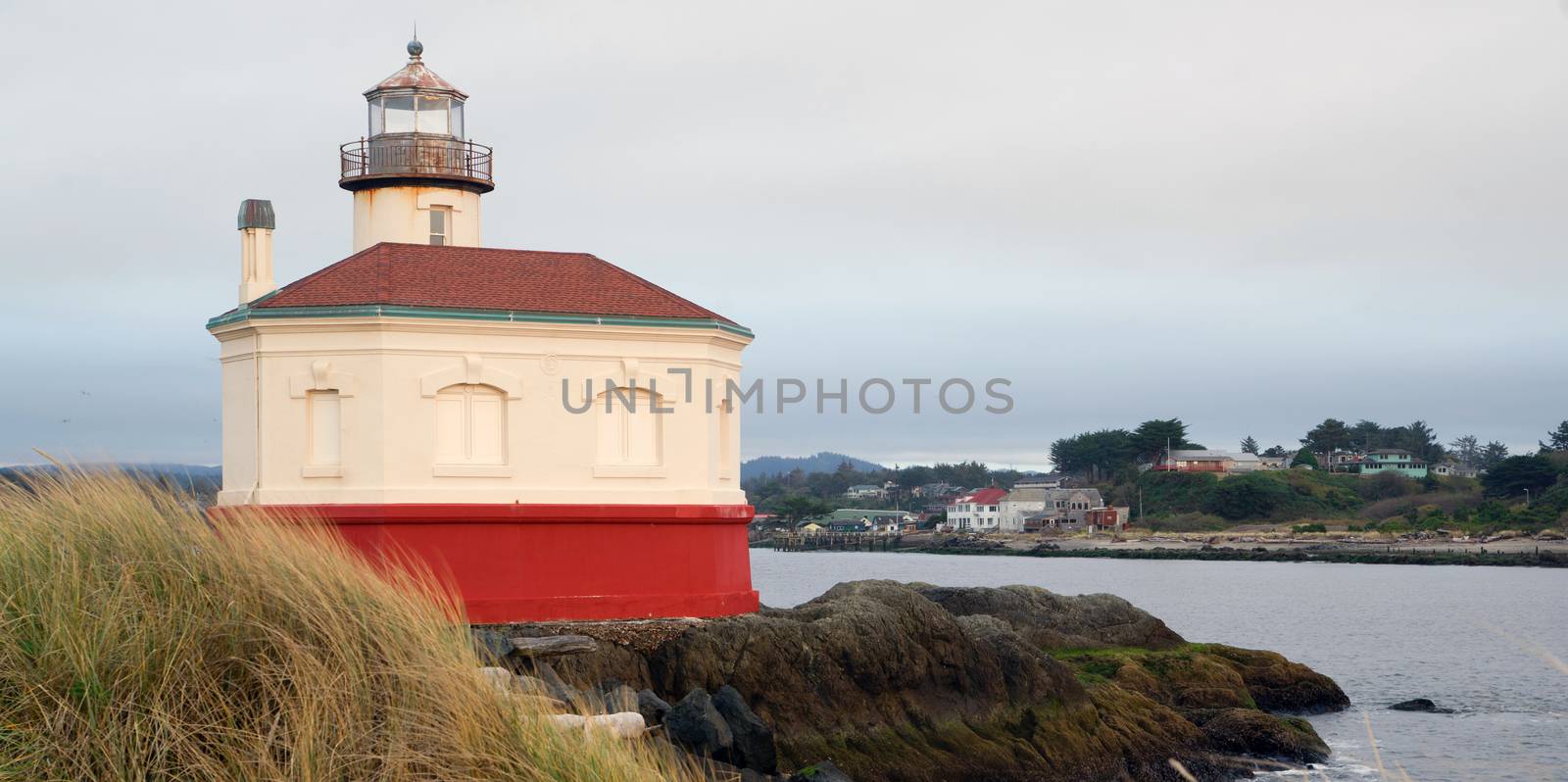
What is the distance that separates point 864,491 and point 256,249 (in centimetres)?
16745

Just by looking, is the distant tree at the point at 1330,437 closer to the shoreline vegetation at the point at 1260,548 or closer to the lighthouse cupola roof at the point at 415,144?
the shoreline vegetation at the point at 1260,548

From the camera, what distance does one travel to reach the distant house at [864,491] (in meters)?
179

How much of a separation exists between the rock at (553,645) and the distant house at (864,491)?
161 metres

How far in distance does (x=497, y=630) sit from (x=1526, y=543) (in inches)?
3363

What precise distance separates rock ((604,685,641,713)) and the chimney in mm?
8530

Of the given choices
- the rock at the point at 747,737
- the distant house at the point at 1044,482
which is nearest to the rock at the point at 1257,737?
the rock at the point at 747,737

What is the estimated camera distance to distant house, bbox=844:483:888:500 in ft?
589

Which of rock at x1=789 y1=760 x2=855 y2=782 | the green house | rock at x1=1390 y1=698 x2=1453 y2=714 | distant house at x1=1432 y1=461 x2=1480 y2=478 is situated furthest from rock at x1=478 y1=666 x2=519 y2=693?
distant house at x1=1432 y1=461 x2=1480 y2=478

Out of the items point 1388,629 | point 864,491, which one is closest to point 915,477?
point 864,491

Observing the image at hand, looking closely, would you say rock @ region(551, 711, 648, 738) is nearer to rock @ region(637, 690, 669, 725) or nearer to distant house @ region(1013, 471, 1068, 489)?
rock @ region(637, 690, 669, 725)

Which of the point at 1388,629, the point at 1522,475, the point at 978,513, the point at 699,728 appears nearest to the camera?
the point at 699,728

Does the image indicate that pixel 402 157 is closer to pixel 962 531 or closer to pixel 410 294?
pixel 410 294

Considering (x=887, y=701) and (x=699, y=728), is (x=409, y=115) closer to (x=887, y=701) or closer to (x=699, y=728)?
(x=887, y=701)

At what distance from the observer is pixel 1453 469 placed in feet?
451
